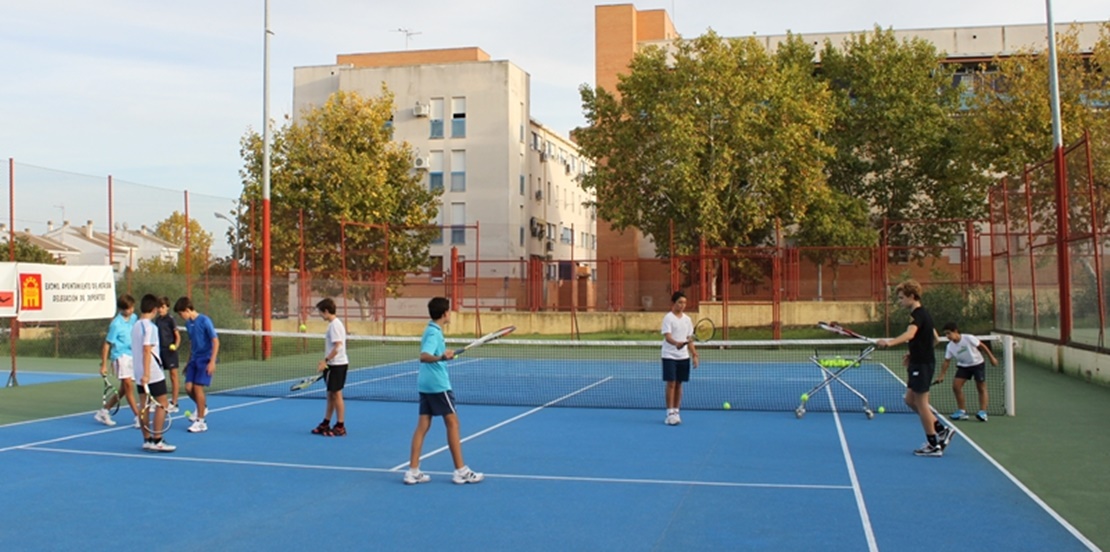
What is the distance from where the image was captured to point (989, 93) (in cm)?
3528

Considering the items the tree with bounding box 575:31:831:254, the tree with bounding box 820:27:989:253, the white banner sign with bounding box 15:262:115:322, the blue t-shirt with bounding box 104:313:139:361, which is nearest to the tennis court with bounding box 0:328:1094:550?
the blue t-shirt with bounding box 104:313:139:361

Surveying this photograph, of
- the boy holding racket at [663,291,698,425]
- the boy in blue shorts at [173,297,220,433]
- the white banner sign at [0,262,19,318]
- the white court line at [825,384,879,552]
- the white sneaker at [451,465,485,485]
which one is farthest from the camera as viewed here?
the white banner sign at [0,262,19,318]

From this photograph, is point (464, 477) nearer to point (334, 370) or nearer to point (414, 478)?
point (414, 478)

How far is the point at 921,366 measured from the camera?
10148mm

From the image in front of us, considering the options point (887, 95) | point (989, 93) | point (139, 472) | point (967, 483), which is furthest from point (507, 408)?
point (887, 95)

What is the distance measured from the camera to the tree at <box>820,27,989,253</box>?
3978 cm

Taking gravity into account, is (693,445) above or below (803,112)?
below

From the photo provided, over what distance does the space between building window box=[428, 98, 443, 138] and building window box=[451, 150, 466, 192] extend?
1259 mm

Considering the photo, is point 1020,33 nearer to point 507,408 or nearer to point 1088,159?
point 1088,159

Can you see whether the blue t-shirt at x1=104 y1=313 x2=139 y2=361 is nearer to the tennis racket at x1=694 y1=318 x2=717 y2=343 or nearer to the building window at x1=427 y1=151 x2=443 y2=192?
the tennis racket at x1=694 y1=318 x2=717 y2=343

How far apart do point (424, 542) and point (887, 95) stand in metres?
37.3

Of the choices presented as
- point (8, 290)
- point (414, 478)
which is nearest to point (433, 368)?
point (414, 478)

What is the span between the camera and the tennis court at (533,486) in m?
7.02

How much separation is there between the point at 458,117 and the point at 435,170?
288 centimetres
